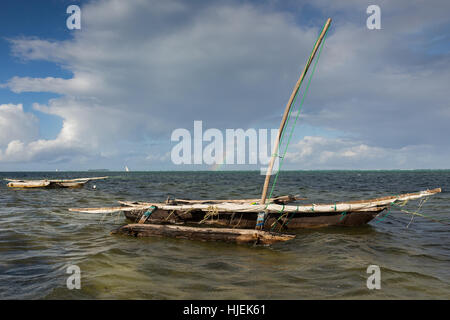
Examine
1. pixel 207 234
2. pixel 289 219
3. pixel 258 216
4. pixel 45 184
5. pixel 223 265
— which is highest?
pixel 258 216

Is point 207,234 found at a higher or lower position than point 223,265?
higher

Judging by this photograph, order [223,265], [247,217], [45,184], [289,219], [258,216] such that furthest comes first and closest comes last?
[45,184]
[247,217]
[289,219]
[258,216]
[223,265]

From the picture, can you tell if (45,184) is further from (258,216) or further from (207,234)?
(258,216)

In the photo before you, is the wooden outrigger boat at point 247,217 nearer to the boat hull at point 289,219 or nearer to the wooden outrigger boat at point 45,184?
the boat hull at point 289,219

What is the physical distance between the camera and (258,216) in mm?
9383

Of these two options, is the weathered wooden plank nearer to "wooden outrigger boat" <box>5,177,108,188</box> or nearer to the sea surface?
the sea surface

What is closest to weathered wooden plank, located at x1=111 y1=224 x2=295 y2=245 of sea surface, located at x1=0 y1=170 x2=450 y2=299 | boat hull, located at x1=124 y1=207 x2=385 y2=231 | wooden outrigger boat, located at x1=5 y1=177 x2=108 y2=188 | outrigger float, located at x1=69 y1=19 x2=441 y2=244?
outrigger float, located at x1=69 y1=19 x2=441 y2=244

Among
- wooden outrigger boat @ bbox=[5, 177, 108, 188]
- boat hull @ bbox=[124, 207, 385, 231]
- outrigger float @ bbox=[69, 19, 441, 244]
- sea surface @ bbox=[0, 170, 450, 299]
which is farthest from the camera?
wooden outrigger boat @ bbox=[5, 177, 108, 188]

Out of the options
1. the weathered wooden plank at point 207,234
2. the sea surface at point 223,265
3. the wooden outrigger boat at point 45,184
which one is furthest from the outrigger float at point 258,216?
the wooden outrigger boat at point 45,184

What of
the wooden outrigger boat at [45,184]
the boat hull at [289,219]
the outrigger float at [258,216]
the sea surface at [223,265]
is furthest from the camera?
the wooden outrigger boat at [45,184]

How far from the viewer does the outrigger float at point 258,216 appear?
29.2ft

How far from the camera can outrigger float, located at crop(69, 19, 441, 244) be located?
8.89m

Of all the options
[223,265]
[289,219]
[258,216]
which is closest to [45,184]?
[258,216]
